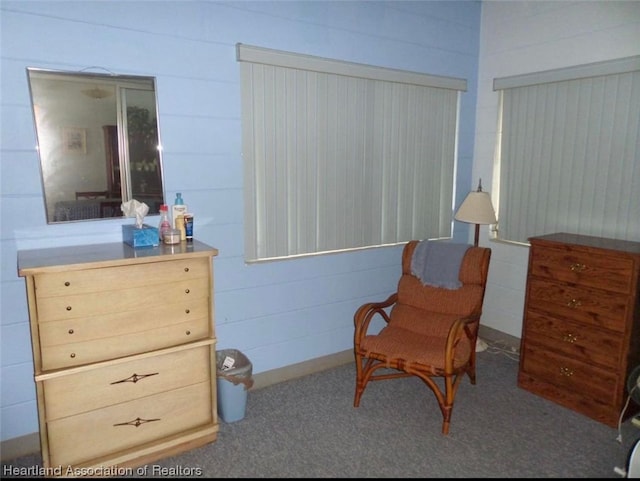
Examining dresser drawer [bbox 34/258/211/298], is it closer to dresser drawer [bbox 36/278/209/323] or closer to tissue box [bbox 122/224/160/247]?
dresser drawer [bbox 36/278/209/323]

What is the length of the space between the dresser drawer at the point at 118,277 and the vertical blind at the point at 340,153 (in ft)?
2.07

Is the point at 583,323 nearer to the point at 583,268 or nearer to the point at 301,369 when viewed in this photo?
the point at 583,268

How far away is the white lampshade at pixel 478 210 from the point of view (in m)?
3.25

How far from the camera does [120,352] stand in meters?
2.07

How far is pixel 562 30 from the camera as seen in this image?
3.04 m

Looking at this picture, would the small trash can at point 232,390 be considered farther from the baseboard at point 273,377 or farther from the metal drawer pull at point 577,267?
the metal drawer pull at point 577,267

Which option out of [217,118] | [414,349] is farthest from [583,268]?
[217,118]

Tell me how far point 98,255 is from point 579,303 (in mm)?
2572

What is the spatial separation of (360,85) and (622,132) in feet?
5.48

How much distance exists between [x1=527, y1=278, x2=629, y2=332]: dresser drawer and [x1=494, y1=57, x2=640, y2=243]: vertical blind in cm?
58

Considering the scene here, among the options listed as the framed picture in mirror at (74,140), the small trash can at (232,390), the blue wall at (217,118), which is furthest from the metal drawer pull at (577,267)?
the framed picture in mirror at (74,140)

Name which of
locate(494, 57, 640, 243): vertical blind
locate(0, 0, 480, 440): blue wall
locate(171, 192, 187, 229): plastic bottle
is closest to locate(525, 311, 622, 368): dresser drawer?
locate(494, 57, 640, 243): vertical blind

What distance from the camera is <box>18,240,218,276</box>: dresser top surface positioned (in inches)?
74.0

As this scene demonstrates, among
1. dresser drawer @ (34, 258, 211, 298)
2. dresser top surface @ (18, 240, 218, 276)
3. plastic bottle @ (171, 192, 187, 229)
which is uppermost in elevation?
plastic bottle @ (171, 192, 187, 229)
